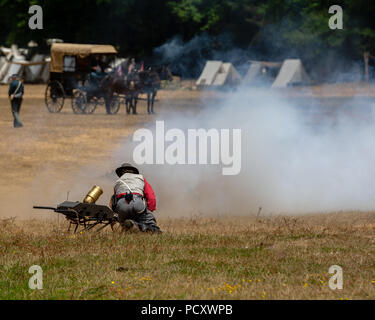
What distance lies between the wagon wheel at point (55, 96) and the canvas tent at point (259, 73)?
2007 cm

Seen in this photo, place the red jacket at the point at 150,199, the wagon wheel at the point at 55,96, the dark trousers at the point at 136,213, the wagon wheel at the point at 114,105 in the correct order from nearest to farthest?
the dark trousers at the point at 136,213
the red jacket at the point at 150,199
the wagon wheel at the point at 114,105
the wagon wheel at the point at 55,96

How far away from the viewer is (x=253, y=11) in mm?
48000

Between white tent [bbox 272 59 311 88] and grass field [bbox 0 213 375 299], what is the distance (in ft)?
120

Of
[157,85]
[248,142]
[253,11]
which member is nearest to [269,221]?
[248,142]

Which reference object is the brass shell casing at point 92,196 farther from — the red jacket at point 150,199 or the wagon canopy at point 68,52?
the wagon canopy at point 68,52

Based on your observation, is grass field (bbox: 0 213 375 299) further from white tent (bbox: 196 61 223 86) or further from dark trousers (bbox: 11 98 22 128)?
white tent (bbox: 196 61 223 86)

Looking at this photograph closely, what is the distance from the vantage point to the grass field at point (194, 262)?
6.84m

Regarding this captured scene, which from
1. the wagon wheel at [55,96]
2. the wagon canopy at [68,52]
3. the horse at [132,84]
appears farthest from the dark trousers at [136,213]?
the wagon canopy at [68,52]

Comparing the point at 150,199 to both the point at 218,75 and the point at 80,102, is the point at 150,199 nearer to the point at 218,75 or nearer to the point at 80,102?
the point at 80,102

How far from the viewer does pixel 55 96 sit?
97.3 ft

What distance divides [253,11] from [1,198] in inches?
1374

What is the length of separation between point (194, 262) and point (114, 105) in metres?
21.8

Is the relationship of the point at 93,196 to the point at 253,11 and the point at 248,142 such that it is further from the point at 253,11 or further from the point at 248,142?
the point at 253,11

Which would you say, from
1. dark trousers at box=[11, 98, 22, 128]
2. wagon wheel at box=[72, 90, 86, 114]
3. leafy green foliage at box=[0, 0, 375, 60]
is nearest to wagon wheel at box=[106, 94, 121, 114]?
wagon wheel at box=[72, 90, 86, 114]
